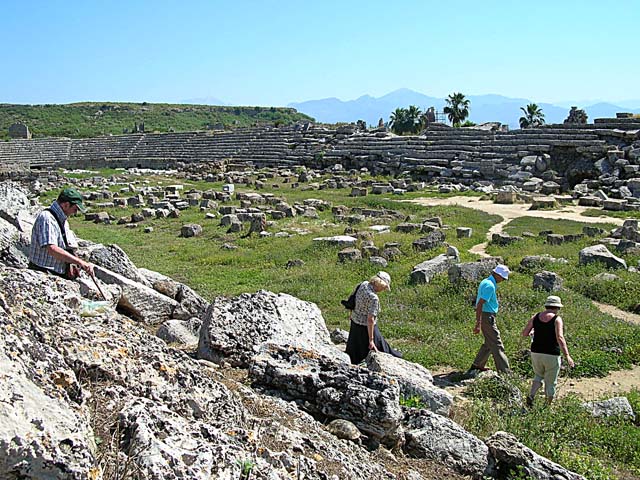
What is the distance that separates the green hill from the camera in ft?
308

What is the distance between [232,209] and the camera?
25141 millimetres

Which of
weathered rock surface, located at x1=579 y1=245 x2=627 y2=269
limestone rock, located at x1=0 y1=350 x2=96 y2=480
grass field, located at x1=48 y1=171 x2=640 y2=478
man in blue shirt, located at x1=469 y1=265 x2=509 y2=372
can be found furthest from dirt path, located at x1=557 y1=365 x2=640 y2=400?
limestone rock, located at x1=0 y1=350 x2=96 y2=480

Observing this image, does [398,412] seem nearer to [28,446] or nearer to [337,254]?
[28,446]

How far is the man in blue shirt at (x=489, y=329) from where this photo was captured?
9.36m

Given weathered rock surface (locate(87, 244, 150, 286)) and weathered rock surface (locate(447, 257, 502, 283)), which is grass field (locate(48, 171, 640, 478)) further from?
weathered rock surface (locate(87, 244, 150, 286))

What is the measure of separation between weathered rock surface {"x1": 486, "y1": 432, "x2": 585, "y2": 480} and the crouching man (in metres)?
4.44

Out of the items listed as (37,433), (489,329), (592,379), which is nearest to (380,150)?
(489,329)

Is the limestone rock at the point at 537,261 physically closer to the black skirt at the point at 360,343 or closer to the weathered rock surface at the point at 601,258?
the weathered rock surface at the point at 601,258

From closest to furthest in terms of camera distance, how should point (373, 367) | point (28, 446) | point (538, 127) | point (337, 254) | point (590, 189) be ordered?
point (28, 446) < point (373, 367) < point (337, 254) < point (590, 189) < point (538, 127)

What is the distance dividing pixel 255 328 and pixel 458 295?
23.1 ft

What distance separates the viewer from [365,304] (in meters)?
8.67

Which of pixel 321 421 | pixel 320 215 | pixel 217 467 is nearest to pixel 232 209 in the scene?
pixel 320 215

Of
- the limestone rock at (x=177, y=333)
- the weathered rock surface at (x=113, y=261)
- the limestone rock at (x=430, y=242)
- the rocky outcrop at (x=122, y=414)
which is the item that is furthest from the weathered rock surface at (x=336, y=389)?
the limestone rock at (x=430, y=242)

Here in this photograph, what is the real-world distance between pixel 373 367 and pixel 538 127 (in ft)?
107
